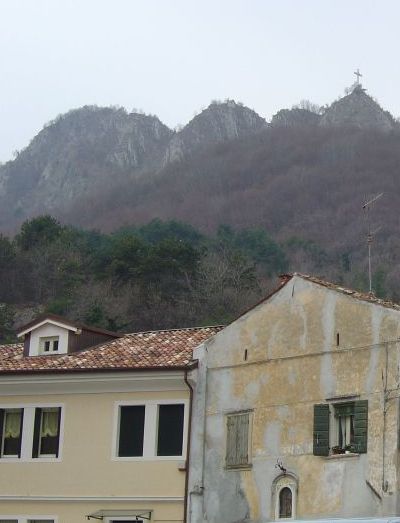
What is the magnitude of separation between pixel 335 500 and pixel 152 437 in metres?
5.89

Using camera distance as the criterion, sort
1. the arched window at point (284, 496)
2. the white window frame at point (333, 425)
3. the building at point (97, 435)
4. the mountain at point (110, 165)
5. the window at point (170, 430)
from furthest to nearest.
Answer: the mountain at point (110, 165) → the window at point (170, 430) → the building at point (97, 435) → the arched window at point (284, 496) → the white window frame at point (333, 425)

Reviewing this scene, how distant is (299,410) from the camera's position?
31.0 metres

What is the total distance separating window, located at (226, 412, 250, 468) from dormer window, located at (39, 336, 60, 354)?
7049 millimetres

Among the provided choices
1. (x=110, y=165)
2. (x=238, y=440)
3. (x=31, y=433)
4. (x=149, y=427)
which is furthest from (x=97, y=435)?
(x=110, y=165)

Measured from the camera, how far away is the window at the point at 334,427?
Answer: 30.0m

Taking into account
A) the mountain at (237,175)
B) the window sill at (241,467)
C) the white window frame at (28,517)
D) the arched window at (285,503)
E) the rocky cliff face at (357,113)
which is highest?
the rocky cliff face at (357,113)

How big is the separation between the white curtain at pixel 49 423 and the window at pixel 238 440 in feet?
17.1

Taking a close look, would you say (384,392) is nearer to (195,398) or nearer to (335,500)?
(335,500)

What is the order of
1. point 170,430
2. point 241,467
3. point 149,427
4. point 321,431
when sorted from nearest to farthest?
1. point 321,431
2. point 241,467
3. point 170,430
4. point 149,427

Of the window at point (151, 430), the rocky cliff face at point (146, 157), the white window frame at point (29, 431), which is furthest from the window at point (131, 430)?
the rocky cliff face at point (146, 157)

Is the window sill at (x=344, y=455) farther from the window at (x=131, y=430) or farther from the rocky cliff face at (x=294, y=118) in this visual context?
the rocky cliff face at (x=294, y=118)

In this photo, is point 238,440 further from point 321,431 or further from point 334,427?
point 334,427

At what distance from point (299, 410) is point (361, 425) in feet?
6.91

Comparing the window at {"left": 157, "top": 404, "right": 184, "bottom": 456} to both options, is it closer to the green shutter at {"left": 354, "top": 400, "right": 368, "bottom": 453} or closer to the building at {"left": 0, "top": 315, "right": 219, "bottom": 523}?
the building at {"left": 0, "top": 315, "right": 219, "bottom": 523}
